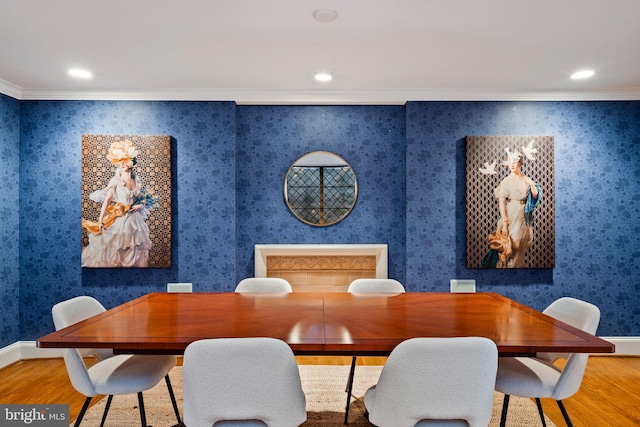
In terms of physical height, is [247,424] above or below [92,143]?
below

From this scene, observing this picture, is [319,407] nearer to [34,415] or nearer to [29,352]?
[34,415]

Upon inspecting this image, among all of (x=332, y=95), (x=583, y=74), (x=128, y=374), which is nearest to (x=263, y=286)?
(x=128, y=374)

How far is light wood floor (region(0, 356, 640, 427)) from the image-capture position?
7.77ft

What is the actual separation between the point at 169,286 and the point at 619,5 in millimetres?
3693

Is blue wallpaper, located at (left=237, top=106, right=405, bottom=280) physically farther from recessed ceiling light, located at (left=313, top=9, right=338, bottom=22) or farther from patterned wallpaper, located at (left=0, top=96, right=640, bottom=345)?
→ recessed ceiling light, located at (left=313, top=9, right=338, bottom=22)

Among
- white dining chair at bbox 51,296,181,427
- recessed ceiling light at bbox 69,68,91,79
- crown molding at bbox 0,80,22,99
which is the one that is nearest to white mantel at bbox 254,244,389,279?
white dining chair at bbox 51,296,181,427

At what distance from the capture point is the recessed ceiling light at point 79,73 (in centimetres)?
298

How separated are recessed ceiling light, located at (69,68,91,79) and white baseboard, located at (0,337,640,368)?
2313 millimetres

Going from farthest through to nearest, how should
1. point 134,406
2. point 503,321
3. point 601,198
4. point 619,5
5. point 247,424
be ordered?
1. point 601,198
2. point 134,406
3. point 619,5
4. point 503,321
5. point 247,424

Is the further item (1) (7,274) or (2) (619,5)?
(1) (7,274)

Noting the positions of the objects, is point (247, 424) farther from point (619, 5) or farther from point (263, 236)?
point (619, 5)

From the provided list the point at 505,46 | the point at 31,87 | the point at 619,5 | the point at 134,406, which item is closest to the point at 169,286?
the point at 134,406

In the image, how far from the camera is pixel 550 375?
1.79 meters

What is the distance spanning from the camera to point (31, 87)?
337 centimetres
